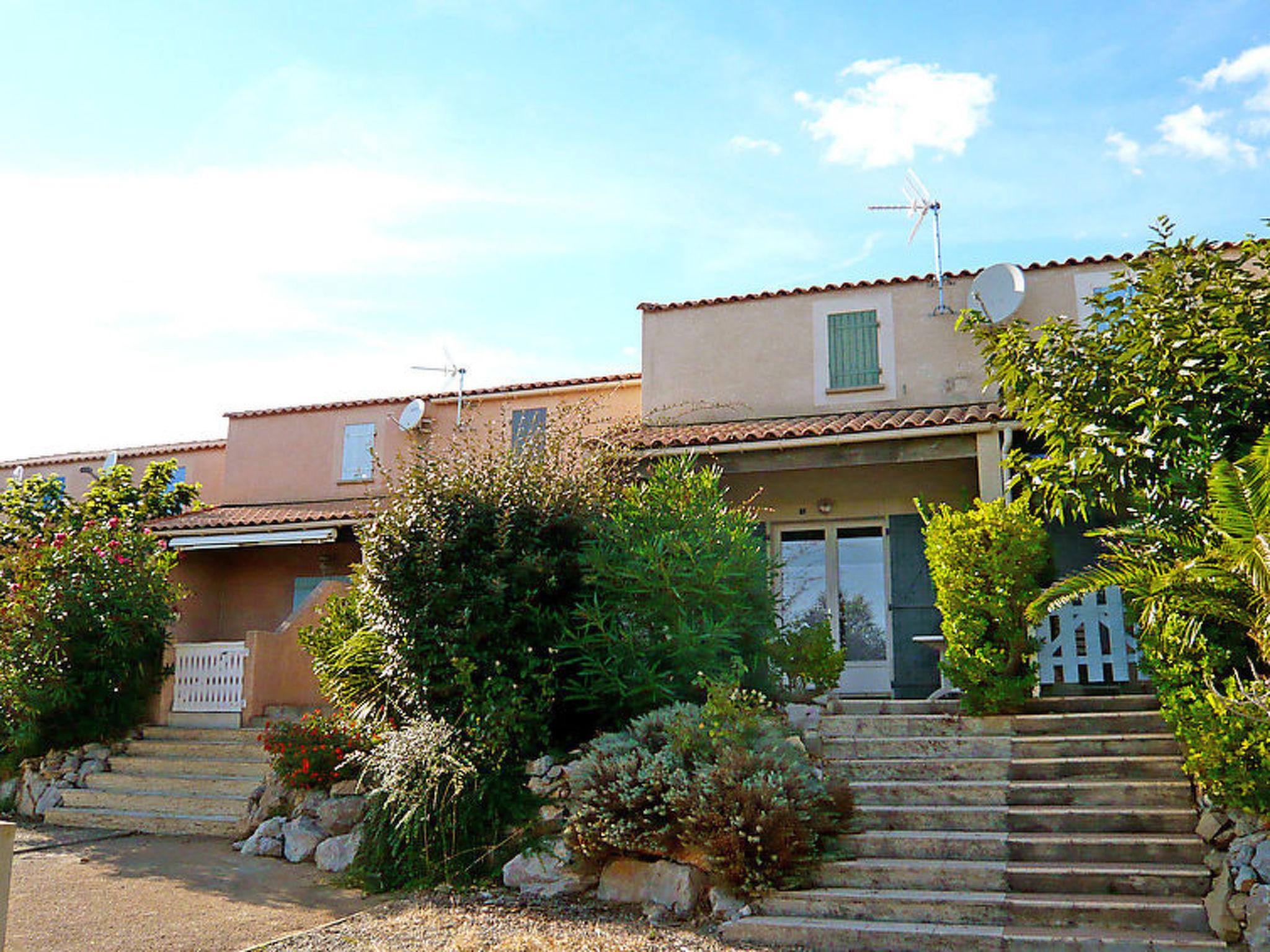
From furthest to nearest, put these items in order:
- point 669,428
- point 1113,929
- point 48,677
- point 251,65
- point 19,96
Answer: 1. point 669,428
2. point 48,677
3. point 251,65
4. point 19,96
5. point 1113,929

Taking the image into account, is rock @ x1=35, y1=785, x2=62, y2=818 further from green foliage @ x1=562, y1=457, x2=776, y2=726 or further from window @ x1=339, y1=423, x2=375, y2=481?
window @ x1=339, y1=423, x2=375, y2=481

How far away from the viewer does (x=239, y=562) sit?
59.6ft

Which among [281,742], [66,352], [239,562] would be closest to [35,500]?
[239,562]

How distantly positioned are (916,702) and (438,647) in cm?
468

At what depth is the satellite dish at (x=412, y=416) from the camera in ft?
58.6

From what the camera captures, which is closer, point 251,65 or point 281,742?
point 251,65


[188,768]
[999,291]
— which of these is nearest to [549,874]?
[188,768]

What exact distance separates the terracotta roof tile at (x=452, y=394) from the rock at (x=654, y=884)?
1094 centimetres

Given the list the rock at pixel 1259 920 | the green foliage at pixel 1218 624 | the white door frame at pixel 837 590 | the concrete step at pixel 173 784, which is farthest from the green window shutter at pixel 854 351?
the rock at pixel 1259 920

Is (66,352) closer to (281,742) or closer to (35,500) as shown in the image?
→ (281,742)

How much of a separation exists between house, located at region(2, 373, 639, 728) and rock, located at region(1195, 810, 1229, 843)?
942cm

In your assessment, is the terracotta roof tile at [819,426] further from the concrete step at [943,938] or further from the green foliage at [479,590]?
the concrete step at [943,938]

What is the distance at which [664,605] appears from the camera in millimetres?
9023

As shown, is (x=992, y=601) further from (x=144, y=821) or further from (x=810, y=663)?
(x=144, y=821)
